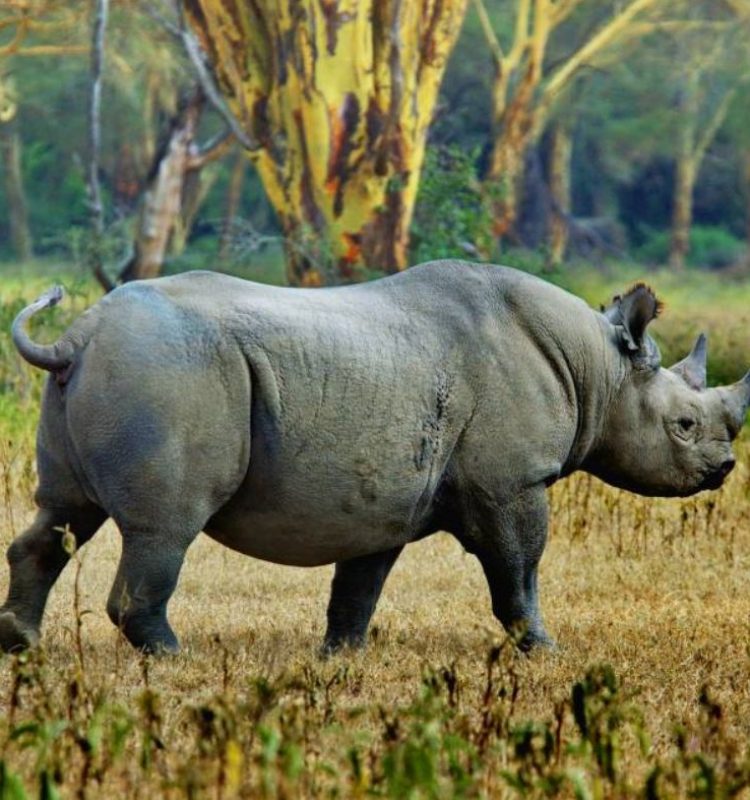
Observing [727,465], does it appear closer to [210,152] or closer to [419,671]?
[419,671]

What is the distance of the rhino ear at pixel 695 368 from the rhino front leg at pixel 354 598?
143 centimetres

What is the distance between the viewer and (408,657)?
7.32 m

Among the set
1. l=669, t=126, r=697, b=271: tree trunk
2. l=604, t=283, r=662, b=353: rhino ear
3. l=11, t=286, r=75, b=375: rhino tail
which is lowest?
l=669, t=126, r=697, b=271: tree trunk

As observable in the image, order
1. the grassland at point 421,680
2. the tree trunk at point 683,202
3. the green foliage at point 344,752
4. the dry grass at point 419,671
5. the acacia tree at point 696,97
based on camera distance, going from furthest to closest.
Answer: the tree trunk at point 683,202 → the acacia tree at point 696,97 → the dry grass at point 419,671 → the grassland at point 421,680 → the green foliage at point 344,752

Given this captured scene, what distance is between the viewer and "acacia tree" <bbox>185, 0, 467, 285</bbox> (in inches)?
645

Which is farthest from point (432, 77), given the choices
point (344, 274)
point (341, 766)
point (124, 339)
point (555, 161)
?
point (555, 161)

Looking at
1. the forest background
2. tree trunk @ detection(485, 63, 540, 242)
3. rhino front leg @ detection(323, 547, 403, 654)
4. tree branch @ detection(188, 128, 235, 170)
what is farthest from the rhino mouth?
tree trunk @ detection(485, 63, 540, 242)

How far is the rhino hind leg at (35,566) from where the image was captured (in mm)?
6887

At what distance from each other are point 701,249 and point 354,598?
144 ft

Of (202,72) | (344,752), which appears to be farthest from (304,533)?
(202,72)

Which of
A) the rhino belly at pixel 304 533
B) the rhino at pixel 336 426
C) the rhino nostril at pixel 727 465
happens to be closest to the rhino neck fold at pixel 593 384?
the rhino at pixel 336 426

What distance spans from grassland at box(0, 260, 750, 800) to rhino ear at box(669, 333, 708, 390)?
3.39ft

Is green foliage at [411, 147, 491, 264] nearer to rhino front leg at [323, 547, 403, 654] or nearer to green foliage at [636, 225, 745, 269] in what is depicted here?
rhino front leg at [323, 547, 403, 654]

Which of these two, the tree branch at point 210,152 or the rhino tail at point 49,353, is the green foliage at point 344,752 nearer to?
the rhino tail at point 49,353
